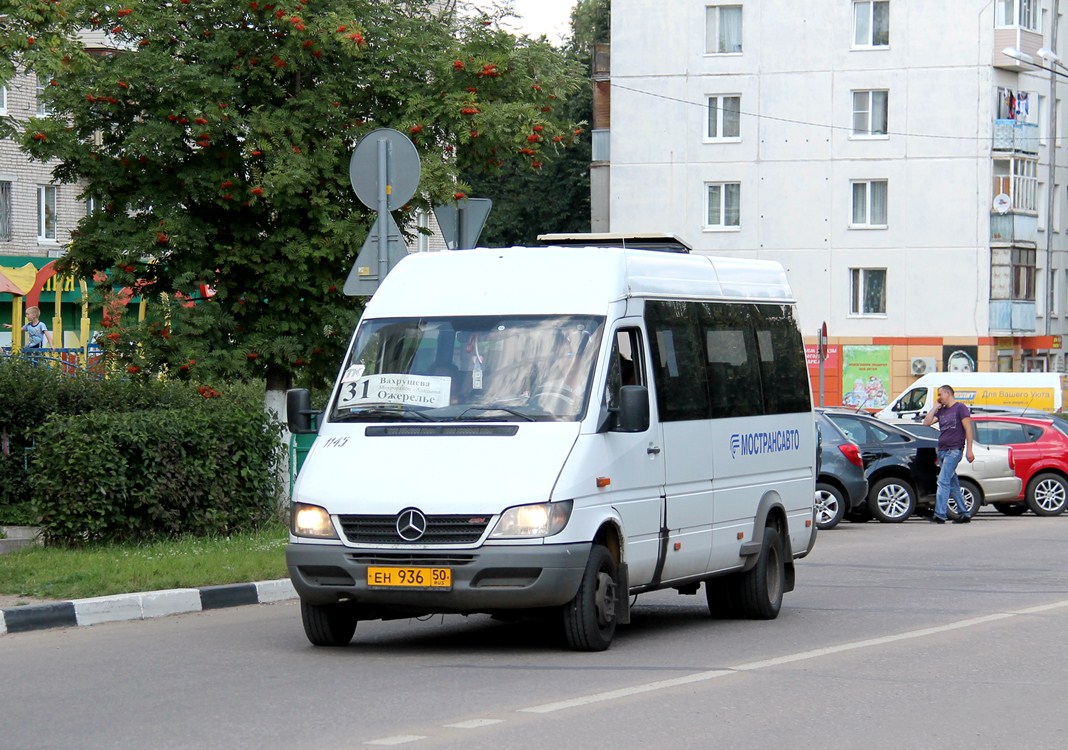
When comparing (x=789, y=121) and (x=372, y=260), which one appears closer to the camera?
(x=372, y=260)

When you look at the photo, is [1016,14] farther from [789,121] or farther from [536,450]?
[536,450]

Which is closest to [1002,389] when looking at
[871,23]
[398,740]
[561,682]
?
[871,23]

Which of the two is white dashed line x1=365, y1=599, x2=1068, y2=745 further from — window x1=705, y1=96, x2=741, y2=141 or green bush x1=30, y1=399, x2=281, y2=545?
window x1=705, y1=96, x2=741, y2=141

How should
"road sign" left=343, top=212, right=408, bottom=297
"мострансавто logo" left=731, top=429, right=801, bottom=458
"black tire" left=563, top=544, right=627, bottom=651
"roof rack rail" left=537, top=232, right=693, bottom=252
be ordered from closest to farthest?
"black tire" left=563, top=544, right=627, bottom=651 < "мострансавто logo" left=731, top=429, right=801, bottom=458 < "road sign" left=343, top=212, right=408, bottom=297 < "roof rack rail" left=537, top=232, right=693, bottom=252

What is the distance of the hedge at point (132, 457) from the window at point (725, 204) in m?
45.8

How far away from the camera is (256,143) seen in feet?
57.3

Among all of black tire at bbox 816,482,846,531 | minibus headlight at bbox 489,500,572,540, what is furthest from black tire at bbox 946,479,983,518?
minibus headlight at bbox 489,500,572,540

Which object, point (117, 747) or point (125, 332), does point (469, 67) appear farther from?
point (117, 747)

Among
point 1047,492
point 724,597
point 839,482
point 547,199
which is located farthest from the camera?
point 547,199

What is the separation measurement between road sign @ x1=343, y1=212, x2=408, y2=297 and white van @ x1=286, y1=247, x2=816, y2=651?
299cm

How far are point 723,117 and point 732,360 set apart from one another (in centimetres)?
5091

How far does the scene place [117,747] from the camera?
301 inches

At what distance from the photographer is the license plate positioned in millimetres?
10188

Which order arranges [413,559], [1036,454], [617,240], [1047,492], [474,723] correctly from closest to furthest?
[474,723] → [413,559] → [617,240] → [1036,454] → [1047,492]
